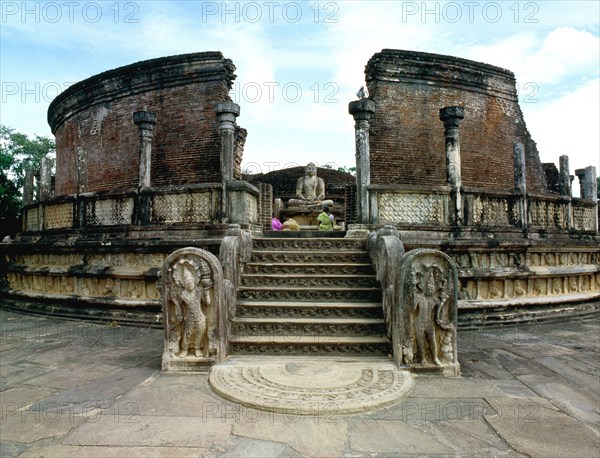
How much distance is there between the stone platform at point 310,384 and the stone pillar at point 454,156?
4.09 meters

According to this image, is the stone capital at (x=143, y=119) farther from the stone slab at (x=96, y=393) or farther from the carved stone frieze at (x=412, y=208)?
the stone slab at (x=96, y=393)

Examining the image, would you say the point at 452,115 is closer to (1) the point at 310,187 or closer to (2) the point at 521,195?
(2) the point at 521,195

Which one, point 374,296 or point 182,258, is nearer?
point 182,258

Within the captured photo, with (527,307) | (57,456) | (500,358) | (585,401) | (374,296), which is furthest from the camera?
(527,307)

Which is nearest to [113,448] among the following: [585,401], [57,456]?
[57,456]

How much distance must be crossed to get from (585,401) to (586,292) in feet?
19.8

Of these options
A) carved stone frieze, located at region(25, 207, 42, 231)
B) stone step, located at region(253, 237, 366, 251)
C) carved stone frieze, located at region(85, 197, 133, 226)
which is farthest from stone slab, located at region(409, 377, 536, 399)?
carved stone frieze, located at region(25, 207, 42, 231)

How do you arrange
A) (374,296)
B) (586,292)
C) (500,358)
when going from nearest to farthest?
(500,358) < (374,296) < (586,292)

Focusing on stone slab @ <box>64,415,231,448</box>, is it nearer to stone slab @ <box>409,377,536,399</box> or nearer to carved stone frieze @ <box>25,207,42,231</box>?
stone slab @ <box>409,377,536,399</box>

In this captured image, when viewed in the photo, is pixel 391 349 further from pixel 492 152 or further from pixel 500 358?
pixel 492 152

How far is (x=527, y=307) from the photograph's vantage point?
7758 millimetres

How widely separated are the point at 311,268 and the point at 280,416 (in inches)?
113

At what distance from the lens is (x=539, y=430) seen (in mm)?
3154

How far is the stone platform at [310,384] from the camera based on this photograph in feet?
11.5
